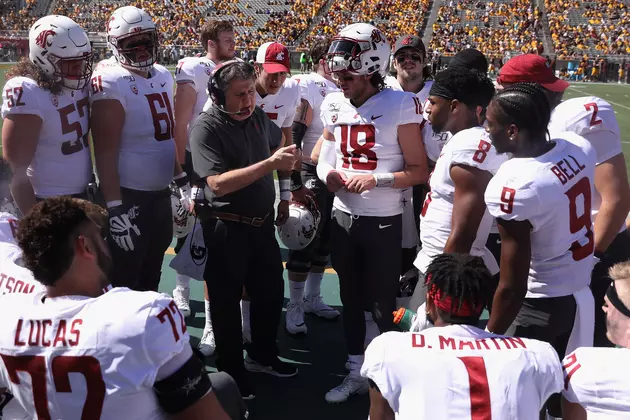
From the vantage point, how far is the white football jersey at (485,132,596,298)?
2449 mm

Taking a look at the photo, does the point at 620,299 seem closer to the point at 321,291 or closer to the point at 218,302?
the point at 218,302

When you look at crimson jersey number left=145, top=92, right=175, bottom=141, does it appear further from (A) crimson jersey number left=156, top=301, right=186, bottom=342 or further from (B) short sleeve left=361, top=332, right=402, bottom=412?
(B) short sleeve left=361, top=332, right=402, bottom=412

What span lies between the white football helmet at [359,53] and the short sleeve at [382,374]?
1.96 meters

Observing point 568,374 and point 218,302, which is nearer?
point 568,374

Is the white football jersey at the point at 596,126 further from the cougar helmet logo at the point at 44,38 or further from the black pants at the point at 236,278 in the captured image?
the cougar helmet logo at the point at 44,38

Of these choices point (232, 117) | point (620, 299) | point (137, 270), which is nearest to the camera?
point (620, 299)

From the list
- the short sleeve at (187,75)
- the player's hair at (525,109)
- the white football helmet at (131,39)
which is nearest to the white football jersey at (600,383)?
the player's hair at (525,109)

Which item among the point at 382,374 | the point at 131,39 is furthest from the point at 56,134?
the point at 382,374

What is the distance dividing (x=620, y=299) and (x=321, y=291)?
348 centimetres

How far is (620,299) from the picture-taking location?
2.00m

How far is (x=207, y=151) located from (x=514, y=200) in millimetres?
1741

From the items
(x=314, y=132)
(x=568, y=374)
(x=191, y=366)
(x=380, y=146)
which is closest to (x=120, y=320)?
(x=191, y=366)

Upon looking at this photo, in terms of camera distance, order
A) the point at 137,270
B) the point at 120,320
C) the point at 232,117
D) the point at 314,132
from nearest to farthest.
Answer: the point at 120,320 → the point at 232,117 → the point at 137,270 → the point at 314,132

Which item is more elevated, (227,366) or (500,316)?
(500,316)
